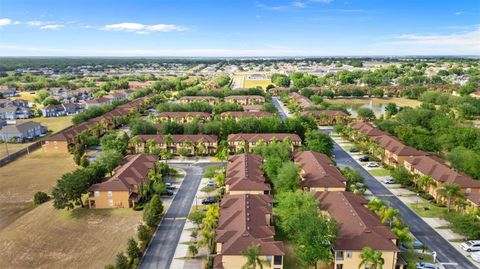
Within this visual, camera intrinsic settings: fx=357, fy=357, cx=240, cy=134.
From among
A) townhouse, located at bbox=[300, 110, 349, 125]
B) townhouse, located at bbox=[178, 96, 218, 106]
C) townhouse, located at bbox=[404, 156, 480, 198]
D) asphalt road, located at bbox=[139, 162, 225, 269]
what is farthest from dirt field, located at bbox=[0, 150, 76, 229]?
townhouse, located at bbox=[300, 110, 349, 125]

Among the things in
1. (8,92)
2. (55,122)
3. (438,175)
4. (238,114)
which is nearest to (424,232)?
(438,175)

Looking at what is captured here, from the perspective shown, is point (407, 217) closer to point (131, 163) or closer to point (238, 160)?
point (238, 160)

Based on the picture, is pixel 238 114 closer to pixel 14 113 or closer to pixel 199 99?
Answer: pixel 199 99

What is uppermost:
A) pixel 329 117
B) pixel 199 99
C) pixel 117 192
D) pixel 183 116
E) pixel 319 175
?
pixel 199 99

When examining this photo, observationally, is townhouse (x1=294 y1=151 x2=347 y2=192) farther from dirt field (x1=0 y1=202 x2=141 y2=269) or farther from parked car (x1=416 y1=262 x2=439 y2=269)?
dirt field (x1=0 y1=202 x2=141 y2=269)

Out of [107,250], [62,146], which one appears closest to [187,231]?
[107,250]
